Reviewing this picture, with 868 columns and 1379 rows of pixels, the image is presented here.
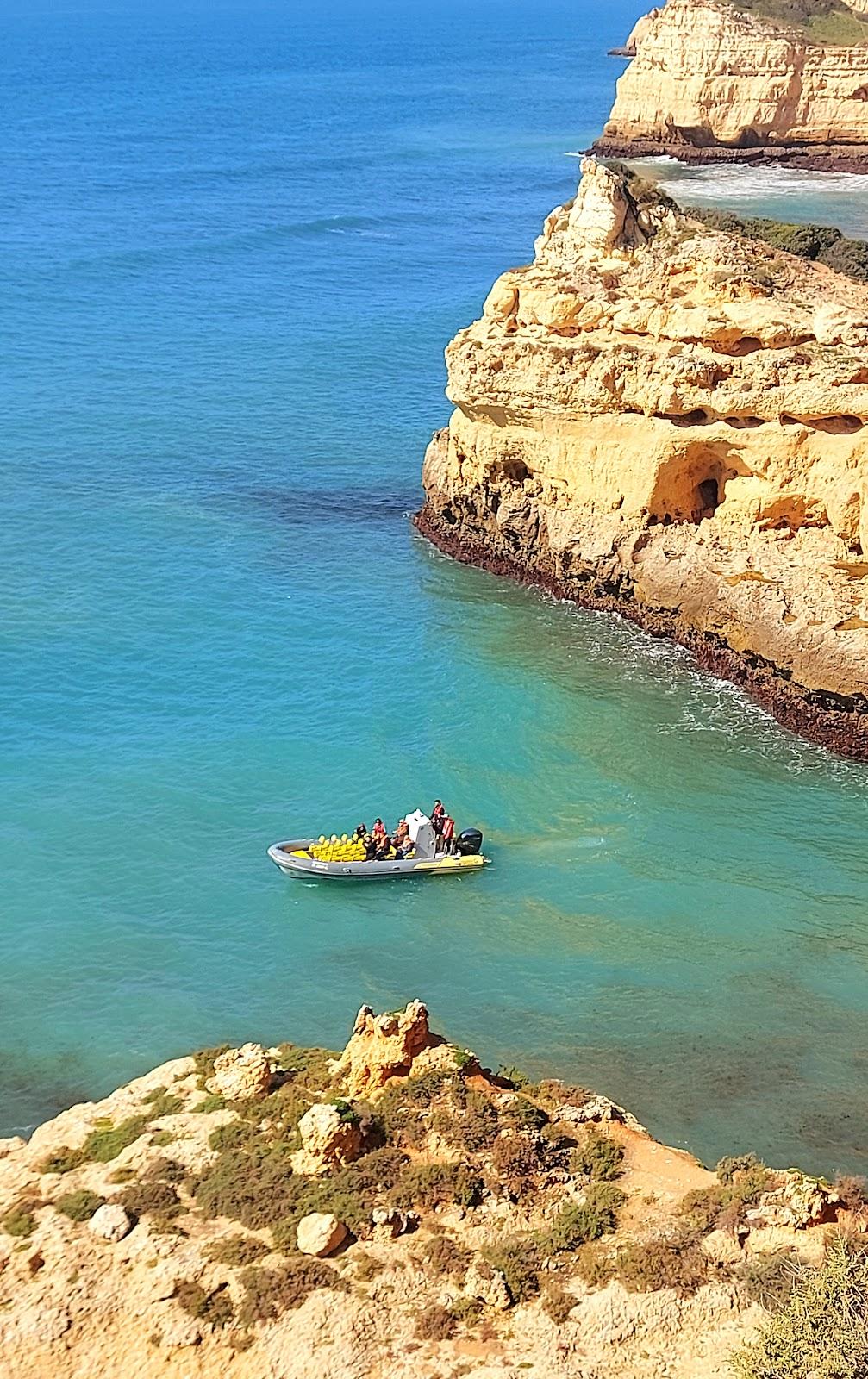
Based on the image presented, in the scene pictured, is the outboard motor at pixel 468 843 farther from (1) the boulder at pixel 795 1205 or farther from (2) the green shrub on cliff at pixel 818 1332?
(2) the green shrub on cliff at pixel 818 1332

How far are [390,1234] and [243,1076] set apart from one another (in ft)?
10.9

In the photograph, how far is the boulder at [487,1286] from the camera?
47.2 ft

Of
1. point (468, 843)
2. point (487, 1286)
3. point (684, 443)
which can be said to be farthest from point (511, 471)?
point (487, 1286)

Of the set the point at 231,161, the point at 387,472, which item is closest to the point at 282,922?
the point at 387,472

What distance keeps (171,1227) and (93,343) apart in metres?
47.0

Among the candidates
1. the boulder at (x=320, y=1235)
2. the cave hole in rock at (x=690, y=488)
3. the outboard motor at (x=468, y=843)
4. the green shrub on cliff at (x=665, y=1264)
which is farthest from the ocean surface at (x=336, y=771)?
the boulder at (x=320, y=1235)

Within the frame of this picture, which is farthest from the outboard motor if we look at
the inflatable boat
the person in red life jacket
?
the person in red life jacket

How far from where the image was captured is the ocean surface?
23250mm

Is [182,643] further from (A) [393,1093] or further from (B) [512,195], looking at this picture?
(B) [512,195]

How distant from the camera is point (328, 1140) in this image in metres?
15.8

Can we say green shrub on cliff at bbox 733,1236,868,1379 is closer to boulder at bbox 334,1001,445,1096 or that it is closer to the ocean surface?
boulder at bbox 334,1001,445,1096

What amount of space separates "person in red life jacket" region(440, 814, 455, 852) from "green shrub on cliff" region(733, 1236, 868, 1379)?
1375 cm

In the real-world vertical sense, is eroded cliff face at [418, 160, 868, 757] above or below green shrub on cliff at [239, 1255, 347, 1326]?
above

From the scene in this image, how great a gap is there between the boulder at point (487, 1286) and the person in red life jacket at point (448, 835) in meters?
12.8
